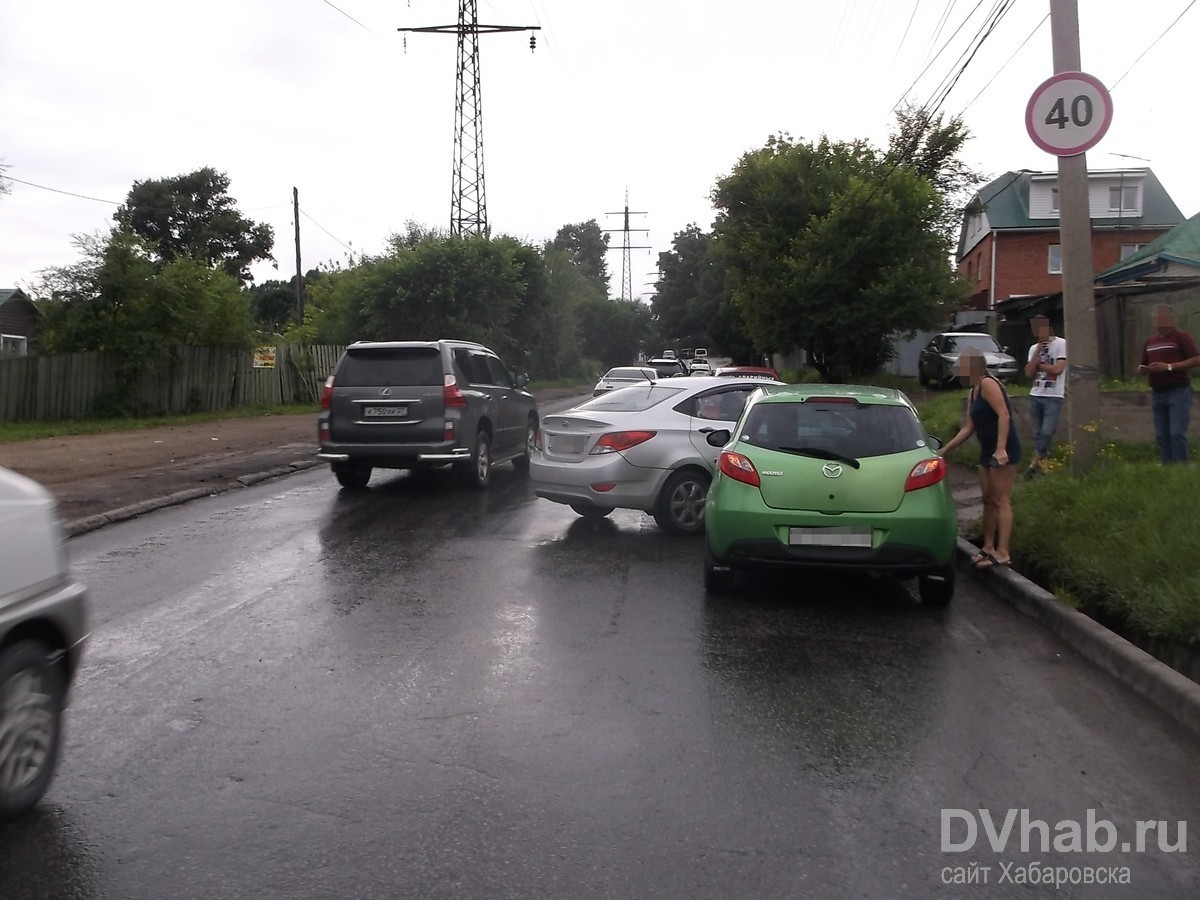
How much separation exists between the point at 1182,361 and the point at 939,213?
21.0m

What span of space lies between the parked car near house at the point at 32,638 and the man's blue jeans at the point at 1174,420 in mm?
9548

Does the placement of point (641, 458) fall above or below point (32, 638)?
above

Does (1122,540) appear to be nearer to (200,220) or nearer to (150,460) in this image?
(150,460)

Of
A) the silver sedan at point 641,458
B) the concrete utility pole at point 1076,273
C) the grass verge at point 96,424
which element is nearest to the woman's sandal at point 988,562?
the concrete utility pole at point 1076,273

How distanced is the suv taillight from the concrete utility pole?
6700 millimetres

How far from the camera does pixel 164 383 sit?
2638cm

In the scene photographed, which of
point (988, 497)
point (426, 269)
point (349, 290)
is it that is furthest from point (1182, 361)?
point (349, 290)

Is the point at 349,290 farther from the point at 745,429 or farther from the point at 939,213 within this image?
the point at 745,429

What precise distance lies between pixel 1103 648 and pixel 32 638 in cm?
544

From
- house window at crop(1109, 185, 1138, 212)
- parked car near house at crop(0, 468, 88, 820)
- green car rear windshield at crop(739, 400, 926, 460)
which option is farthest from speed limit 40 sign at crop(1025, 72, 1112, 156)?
house window at crop(1109, 185, 1138, 212)

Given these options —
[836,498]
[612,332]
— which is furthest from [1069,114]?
[612,332]

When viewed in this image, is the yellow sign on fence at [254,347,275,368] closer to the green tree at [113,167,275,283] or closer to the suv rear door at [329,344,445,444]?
the suv rear door at [329,344,445,444]

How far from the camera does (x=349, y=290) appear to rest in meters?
39.2

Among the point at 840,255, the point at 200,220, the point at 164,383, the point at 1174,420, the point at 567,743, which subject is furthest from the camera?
the point at 200,220
